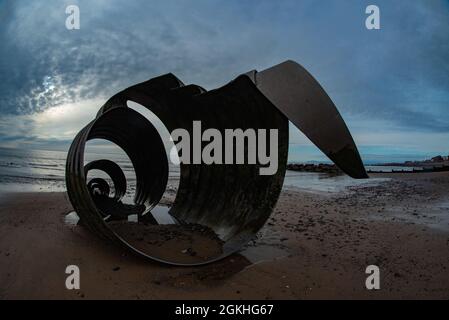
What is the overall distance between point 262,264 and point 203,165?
117 inches

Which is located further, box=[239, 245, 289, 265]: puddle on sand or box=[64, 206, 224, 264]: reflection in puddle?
box=[64, 206, 224, 264]: reflection in puddle

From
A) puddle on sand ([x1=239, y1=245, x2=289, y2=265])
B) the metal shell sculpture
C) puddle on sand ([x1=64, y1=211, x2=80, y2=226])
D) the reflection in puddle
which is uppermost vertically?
the metal shell sculpture

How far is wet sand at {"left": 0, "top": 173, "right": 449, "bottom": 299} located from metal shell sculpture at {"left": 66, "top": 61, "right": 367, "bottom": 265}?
0.34 metres

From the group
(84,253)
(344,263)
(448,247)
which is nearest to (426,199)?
(448,247)

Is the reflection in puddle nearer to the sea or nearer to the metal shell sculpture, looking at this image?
the metal shell sculpture

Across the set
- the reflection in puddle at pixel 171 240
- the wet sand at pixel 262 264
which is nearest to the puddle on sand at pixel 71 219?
the reflection in puddle at pixel 171 240

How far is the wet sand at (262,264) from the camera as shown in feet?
11.1

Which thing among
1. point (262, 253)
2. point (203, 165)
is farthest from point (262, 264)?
point (203, 165)

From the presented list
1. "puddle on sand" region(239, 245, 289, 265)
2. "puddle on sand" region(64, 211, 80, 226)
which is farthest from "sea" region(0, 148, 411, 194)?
"puddle on sand" region(239, 245, 289, 265)

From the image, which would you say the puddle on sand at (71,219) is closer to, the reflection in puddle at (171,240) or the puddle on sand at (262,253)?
the reflection in puddle at (171,240)

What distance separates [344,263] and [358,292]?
2.82ft

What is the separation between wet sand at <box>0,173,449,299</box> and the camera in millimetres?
3389

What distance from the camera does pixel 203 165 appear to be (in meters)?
6.72

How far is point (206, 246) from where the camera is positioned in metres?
5.08
